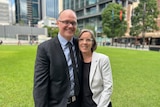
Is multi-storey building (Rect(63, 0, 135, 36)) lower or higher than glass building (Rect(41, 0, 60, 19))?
lower

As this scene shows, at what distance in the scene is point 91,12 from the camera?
77125mm

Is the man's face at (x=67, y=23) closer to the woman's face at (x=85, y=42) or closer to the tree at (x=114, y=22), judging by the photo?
the woman's face at (x=85, y=42)

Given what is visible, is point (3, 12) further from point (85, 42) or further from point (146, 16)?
point (85, 42)

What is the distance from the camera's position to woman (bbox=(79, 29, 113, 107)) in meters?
2.30

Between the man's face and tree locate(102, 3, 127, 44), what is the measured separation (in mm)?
43736

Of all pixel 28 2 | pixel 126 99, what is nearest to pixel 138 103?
pixel 126 99

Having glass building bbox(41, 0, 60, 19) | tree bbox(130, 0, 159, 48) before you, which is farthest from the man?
glass building bbox(41, 0, 60, 19)

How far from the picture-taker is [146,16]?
3847 cm

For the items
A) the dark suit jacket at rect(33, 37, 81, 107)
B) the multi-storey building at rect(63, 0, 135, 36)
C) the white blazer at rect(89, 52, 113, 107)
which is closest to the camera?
the dark suit jacket at rect(33, 37, 81, 107)

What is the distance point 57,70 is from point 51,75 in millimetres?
93

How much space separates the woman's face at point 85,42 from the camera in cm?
234

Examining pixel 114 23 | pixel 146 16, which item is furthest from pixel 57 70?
pixel 114 23

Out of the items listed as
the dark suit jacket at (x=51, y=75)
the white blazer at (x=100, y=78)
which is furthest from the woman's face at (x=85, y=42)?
the dark suit jacket at (x=51, y=75)

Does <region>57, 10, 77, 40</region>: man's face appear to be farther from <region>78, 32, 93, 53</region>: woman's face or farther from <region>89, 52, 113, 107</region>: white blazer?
<region>89, 52, 113, 107</region>: white blazer
